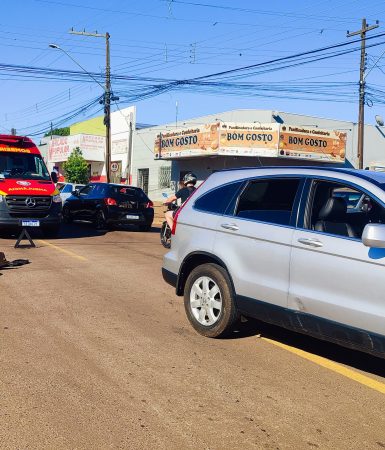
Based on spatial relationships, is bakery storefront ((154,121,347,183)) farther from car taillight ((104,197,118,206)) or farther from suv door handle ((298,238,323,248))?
suv door handle ((298,238,323,248))

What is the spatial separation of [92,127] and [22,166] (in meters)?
36.2

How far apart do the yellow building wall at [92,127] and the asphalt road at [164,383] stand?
41.4 metres

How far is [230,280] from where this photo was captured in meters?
5.33

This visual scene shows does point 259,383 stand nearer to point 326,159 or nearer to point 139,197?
point 139,197

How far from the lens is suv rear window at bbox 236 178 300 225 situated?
5.00 m

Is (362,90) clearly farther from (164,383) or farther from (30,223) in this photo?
(164,383)

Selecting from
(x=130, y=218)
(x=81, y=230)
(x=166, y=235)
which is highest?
(x=130, y=218)

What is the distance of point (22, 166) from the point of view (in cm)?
1439

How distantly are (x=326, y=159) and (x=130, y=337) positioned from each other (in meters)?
24.2

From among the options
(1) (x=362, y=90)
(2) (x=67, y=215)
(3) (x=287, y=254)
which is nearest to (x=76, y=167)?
(2) (x=67, y=215)

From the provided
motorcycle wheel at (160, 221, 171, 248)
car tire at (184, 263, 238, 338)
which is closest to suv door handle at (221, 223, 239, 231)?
car tire at (184, 263, 238, 338)

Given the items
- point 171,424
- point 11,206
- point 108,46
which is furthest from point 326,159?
point 171,424

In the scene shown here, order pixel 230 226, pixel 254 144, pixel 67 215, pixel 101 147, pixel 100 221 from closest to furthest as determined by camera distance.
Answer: pixel 230 226, pixel 100 221, pixel 67 215, pixel 254 144, pixel 101 147

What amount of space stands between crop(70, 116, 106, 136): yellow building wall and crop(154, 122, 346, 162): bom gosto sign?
19974 millimetres
